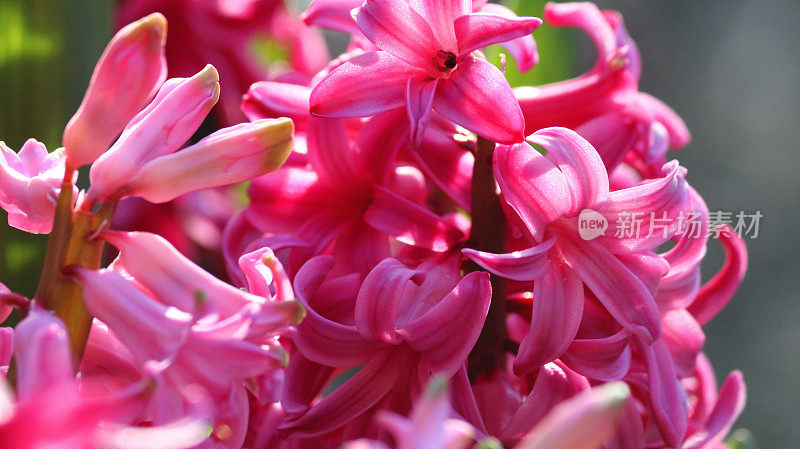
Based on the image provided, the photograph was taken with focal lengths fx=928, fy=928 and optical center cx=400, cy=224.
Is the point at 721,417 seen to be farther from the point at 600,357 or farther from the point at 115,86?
the point at 115,86

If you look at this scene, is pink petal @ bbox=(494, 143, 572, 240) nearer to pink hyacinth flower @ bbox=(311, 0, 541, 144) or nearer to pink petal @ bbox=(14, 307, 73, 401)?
pink hyacinth flower @ bbox=(311, 0, 541, 144)

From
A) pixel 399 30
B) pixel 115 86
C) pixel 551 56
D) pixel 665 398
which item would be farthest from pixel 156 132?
pixel 551 56

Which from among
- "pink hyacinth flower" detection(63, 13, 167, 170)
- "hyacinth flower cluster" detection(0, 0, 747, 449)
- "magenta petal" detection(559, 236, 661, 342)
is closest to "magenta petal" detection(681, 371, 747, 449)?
"hyacinth flower cluster" detection(0, 0, 747, 449)

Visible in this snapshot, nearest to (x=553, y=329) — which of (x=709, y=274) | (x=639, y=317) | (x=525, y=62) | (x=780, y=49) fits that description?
(x=639, y=317)

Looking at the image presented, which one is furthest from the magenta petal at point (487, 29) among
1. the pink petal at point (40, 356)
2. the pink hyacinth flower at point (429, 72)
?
the pink petal at point (40, 356)

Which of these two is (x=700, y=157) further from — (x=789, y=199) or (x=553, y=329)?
(x=553, y=329)

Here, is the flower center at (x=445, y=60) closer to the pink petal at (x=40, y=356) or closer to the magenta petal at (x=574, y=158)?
the magenta petal at (x=574, y=158)
